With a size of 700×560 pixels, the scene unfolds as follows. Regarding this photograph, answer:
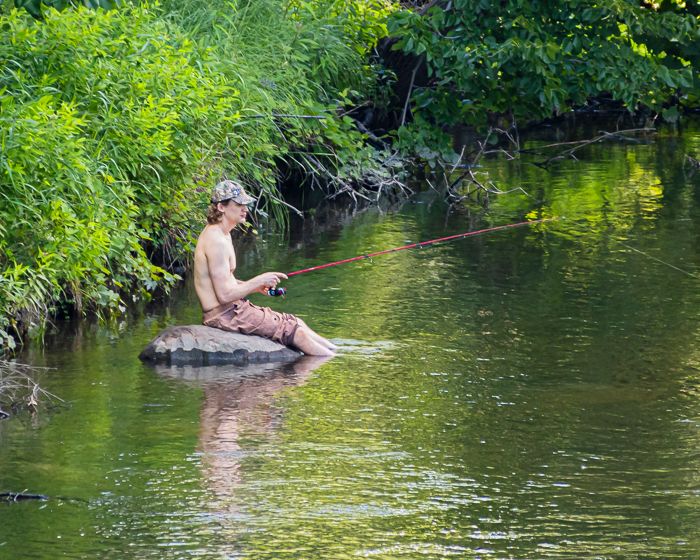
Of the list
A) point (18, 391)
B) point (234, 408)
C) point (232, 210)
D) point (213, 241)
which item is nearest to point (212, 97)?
point (232, 210)

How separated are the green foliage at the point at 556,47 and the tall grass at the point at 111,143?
2583 mm

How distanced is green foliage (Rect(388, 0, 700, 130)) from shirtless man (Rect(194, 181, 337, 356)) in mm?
6125

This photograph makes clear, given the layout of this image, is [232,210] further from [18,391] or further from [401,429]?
[401,429]

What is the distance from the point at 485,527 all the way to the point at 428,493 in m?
0.47

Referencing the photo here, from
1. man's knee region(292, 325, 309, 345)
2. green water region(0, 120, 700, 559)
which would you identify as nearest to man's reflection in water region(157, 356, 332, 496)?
green water region(0, 120, 700, 559)

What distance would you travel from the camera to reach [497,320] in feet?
27.6

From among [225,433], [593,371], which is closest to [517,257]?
[593,371]

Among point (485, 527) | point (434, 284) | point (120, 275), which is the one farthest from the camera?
point (434, 284)

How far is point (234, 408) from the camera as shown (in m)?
6.37

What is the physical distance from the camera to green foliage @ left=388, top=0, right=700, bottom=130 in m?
11.9

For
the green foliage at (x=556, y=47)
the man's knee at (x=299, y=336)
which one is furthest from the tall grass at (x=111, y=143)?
the green foliage at (x=556, y=47)

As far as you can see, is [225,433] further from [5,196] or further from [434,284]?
[434,284]

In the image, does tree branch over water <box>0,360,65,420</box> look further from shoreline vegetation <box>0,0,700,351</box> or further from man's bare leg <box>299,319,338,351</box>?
man's bare leg <box>299,319,338,351</box>

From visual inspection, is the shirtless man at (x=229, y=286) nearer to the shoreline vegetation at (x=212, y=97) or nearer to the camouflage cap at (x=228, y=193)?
the camouflage cap at (x=228, y=193)
